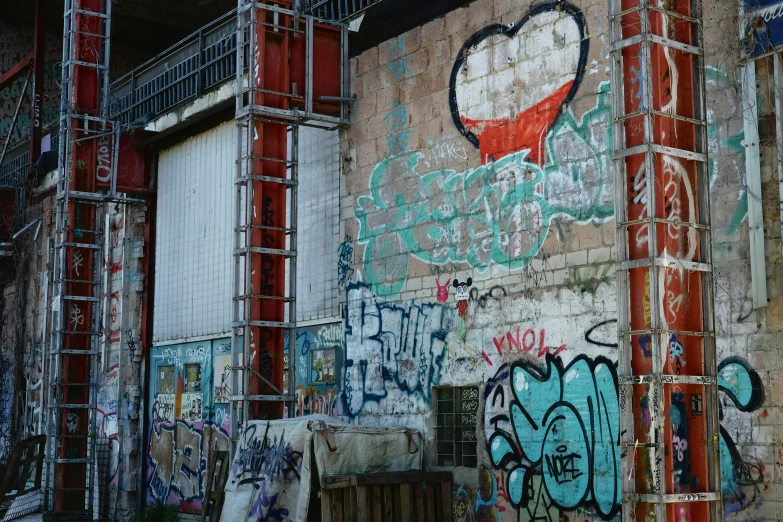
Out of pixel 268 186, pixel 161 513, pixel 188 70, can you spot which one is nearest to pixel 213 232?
pixel 188 70

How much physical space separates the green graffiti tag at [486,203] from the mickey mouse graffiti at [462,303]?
310mm

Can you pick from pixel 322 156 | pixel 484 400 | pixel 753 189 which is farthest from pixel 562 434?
pixel 322 156

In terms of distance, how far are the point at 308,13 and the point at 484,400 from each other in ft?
24.8

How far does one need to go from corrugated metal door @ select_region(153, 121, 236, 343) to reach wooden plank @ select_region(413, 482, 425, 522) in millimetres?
6691

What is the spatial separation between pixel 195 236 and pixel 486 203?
8406 millimetres

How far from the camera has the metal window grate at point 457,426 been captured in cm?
1341

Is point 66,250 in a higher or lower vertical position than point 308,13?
lower

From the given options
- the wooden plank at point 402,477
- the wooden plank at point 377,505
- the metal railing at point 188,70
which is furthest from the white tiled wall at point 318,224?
the wooden plank at point 377,505

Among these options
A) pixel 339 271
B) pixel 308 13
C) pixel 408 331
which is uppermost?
pixel 308 13

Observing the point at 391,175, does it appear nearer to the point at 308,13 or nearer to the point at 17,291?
the point at 308,13

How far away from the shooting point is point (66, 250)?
20.2 m

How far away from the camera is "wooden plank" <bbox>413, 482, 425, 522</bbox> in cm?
1300

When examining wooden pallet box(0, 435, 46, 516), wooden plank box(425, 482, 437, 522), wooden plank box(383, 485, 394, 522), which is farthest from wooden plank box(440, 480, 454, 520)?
wooden pallet box(0, 435, 46, 516)

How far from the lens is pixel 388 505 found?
12.7 metres
